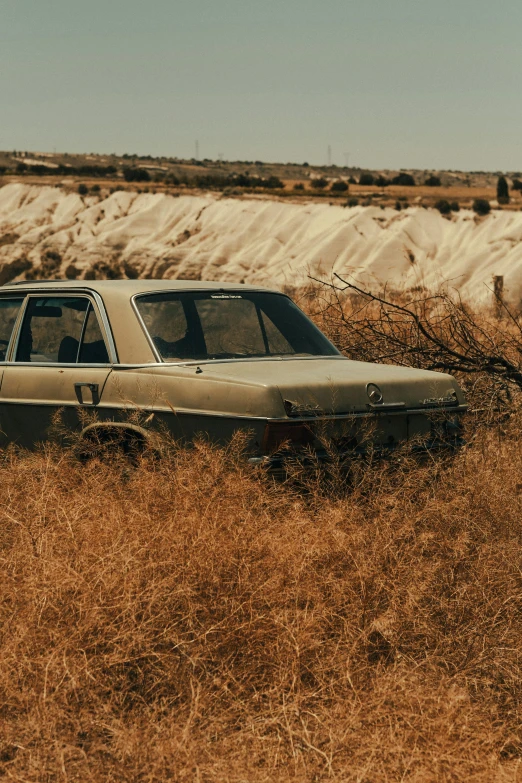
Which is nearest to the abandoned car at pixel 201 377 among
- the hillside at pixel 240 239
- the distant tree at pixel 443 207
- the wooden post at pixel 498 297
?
the wooden post at pixel 498 297

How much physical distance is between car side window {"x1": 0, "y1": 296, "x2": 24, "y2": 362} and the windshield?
3.63 feet

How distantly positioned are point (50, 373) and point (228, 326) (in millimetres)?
1164

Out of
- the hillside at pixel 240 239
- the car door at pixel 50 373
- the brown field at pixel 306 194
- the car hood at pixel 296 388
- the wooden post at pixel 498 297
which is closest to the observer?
the car hood at pixel 296 388

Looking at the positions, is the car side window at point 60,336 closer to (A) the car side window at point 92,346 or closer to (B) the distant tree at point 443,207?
(A) the car side window at point 92,346

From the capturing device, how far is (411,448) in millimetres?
5340

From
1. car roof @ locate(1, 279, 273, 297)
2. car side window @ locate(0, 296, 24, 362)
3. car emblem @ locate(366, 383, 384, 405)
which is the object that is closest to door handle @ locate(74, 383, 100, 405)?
car roof @ locate(1, 279, 273, 297)

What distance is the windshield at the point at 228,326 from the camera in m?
5.65

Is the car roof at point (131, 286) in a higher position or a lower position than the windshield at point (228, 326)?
higher

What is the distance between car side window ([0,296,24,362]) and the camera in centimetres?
643

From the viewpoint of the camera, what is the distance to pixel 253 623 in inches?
149

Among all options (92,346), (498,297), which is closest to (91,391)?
(92,346)

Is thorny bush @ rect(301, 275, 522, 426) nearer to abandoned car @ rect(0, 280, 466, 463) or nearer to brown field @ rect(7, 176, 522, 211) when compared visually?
abandoned car @ rect(0, 280, 466, 463)

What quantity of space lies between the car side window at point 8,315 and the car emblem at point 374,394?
2.40 meters

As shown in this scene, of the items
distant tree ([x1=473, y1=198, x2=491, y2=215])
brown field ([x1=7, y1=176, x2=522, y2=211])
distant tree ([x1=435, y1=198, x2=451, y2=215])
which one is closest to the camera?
distant tree ([x1=473, y1=198, x2=491, y2=215])
